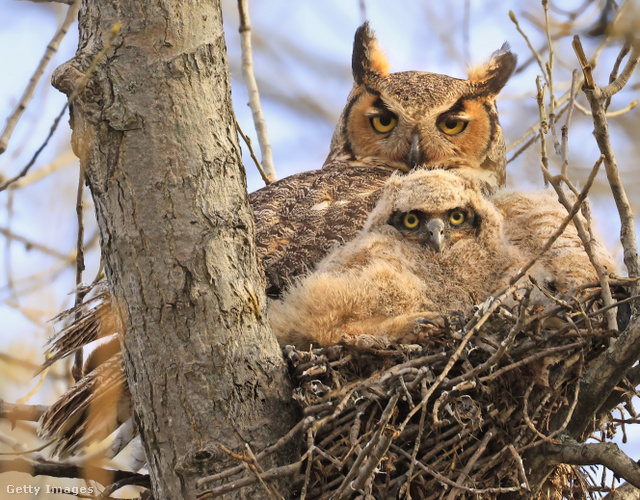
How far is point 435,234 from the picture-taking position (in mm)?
2131

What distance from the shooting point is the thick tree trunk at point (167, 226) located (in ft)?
5.07

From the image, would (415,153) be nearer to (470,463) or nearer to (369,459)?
(470,463)

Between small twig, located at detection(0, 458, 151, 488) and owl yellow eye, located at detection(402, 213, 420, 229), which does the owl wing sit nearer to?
owl yellow eye, located at detection(402, 213, 420, 229)

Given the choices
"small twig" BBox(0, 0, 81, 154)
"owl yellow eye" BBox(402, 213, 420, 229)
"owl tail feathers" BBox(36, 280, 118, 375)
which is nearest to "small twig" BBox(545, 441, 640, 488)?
"owl yellow eye" BBox(402, 213, 420, 229)

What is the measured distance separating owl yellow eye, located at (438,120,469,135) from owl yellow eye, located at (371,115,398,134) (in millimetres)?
209

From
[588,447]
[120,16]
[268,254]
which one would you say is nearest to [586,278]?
[588,447]

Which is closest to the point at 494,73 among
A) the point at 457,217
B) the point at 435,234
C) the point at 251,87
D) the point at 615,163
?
the point at 251,87

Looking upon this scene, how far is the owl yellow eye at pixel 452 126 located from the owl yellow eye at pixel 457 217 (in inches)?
35.0

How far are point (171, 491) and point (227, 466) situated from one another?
0.14 meters

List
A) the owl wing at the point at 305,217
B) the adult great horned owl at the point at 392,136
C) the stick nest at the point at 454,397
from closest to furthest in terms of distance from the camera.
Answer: the stick nest at the point at 454,397, the owl wing at the point at 305,217, the adult great horned owl at the point at 392,136

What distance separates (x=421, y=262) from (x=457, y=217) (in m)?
0.22

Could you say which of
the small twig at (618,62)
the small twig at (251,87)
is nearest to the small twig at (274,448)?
the small twig at (618,62)

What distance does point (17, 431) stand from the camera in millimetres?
2387

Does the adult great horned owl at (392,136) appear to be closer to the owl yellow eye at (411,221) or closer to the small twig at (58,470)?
the owl yellow eye at (411,221)
